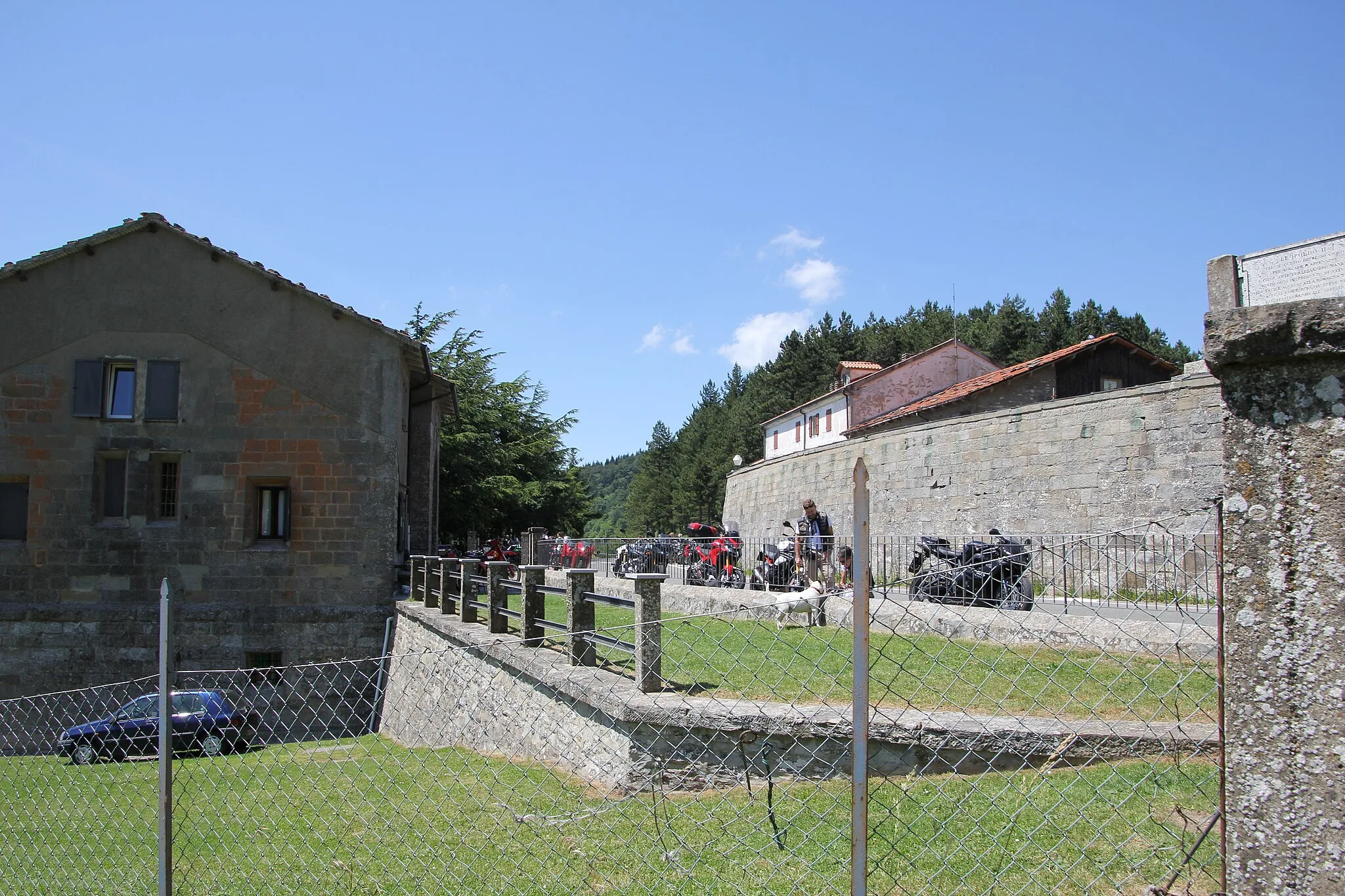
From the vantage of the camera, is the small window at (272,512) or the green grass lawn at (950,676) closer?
the green grass lawn at (950,676)

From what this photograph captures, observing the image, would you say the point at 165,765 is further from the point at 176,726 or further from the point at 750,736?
the point at 176,726

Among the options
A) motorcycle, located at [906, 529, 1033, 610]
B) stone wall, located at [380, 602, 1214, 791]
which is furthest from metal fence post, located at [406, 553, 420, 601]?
stone wall, located at [380, 602, 1214, 791]

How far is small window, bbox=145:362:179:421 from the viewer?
18531 millimetres

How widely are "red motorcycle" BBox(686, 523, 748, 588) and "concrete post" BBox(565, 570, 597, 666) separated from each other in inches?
331

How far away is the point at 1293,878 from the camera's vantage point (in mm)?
1901

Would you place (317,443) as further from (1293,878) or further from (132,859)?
(1293,878)

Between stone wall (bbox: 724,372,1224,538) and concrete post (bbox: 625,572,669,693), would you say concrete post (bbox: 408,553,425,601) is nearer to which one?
concrete post (bbox: 625,572,669,693)

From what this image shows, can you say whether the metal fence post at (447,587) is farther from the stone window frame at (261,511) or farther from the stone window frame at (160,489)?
the stone window frame at (160,489)

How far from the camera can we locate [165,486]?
18781 mm

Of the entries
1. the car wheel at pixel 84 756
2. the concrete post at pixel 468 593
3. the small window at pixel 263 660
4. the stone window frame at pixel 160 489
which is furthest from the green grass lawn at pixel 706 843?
the stone window frame at pixel 160 489

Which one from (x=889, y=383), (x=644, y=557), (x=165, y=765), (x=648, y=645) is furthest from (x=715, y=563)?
(x=889, y=383)

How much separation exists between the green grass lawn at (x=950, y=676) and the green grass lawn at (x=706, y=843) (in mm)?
588

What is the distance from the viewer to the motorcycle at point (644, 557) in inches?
778

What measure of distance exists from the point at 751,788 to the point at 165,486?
55.2 ft
